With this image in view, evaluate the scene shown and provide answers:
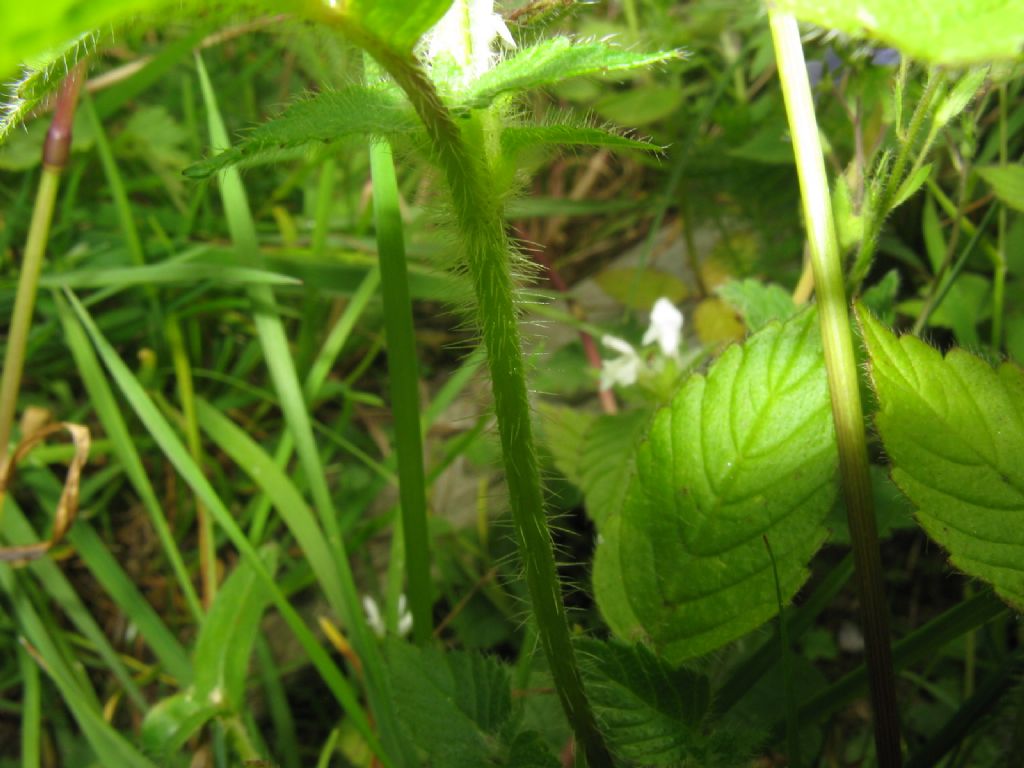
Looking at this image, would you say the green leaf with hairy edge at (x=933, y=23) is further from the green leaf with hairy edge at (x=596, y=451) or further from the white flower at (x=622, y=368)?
the white flower at (x=622, y=368)

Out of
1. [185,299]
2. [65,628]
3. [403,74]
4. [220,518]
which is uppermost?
[403,74]

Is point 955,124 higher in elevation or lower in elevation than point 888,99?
lower

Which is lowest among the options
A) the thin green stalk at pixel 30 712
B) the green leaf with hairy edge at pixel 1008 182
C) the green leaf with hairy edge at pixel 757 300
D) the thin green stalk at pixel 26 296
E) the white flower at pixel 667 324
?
the thin green stalk at pixel 30 712

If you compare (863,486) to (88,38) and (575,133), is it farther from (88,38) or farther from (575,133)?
(88,38)

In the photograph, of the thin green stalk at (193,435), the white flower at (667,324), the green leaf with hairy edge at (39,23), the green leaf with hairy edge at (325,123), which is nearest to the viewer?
the green leaf with hairy edge at (39,23)

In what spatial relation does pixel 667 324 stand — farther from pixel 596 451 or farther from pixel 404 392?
pixel 404 392

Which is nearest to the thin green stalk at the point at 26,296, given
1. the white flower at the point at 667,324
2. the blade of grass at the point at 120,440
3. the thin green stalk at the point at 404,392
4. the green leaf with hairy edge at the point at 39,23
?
the blade of grass at the point at 120,440

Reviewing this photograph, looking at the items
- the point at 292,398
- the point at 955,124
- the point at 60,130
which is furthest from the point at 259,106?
the point at 955,124

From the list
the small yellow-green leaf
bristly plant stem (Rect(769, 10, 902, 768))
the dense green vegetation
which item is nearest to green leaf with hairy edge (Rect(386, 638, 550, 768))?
the dense green vegetation
